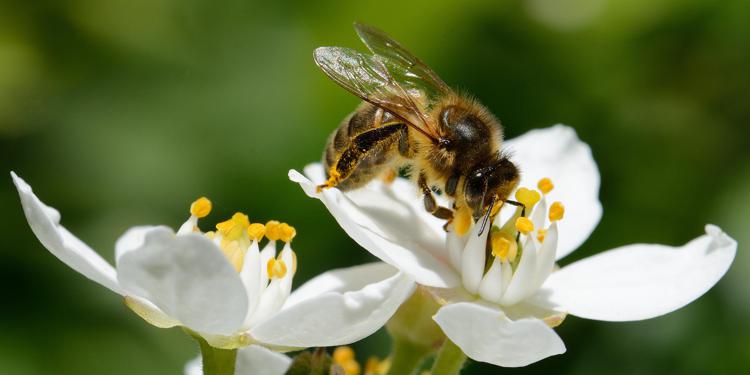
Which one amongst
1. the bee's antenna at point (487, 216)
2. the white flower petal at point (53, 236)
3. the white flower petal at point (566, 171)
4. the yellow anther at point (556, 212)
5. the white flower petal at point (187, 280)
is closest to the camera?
the white flower petal at point (187, 280)

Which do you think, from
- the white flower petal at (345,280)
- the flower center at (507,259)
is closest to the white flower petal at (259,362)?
the white flower petal at (345,280)

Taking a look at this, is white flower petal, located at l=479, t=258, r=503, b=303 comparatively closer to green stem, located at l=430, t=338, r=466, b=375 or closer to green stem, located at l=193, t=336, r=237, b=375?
green stem, located at l=430, t=338, r=466, b=375

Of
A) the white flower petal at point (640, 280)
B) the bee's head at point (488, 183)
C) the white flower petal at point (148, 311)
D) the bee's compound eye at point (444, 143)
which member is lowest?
the white flower petal at point (640, 280)

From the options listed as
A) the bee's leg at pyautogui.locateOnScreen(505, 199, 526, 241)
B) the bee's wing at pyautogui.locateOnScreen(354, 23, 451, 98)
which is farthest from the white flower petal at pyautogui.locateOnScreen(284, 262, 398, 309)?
the bee's wing at pyautogui.locateOnScreen(354, 23, 451, 98)

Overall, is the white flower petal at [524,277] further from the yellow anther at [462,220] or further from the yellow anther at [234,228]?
the yellow anther at [234,228]

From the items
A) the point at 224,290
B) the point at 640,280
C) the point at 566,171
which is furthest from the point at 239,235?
the point at 566,171

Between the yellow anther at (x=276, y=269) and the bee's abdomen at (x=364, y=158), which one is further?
the bee's abdomen at (x=364, y=158)

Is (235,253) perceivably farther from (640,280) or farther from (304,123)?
(304,123)

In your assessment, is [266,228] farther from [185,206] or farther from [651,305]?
[185,206]
